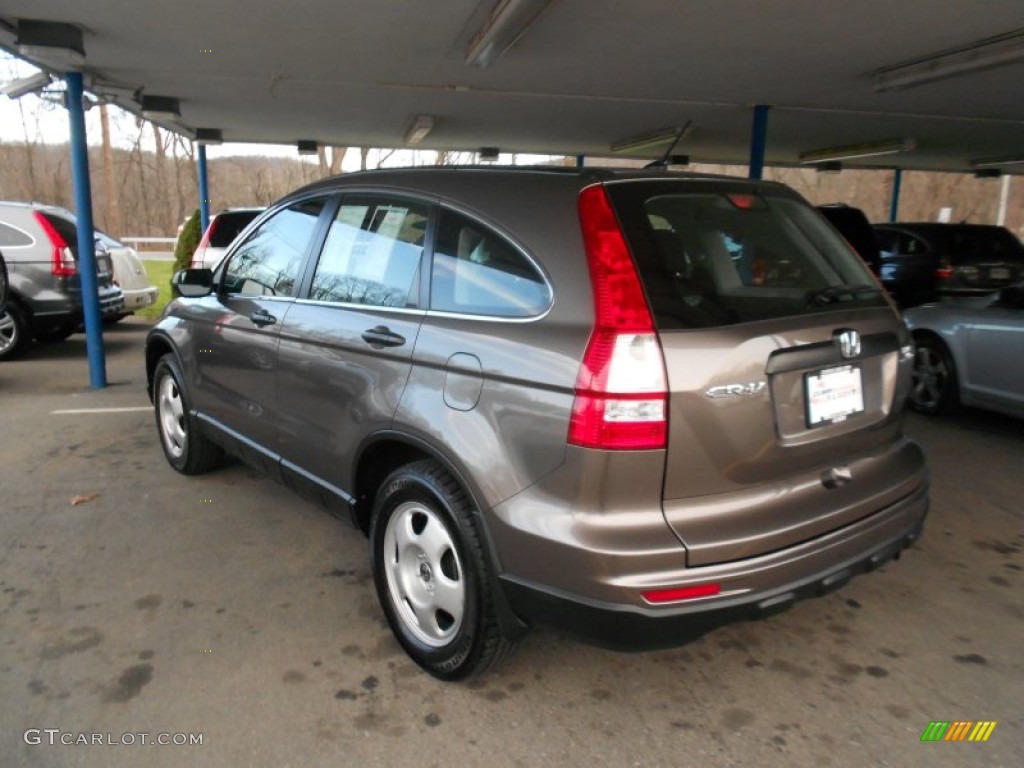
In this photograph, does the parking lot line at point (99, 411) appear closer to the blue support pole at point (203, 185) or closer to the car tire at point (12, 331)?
the car tire at point (12, 331)

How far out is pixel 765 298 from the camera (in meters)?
2.46

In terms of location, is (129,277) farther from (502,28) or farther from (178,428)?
(502,28)

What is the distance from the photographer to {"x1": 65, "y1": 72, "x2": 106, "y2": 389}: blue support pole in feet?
22.9

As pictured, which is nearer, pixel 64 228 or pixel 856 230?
pixel 856 230

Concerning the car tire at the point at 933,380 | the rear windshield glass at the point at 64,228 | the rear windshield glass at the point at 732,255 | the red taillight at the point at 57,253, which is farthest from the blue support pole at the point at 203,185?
the rear windshield glass at the point at 732,255

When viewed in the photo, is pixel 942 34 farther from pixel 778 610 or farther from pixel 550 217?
pixel 778 610

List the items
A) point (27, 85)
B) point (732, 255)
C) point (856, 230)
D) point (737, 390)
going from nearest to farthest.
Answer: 1. point (737, 390)
2. point (732, 255)
3. point (27, 85)
4. point (856, 230)

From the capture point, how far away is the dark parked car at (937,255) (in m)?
10.1

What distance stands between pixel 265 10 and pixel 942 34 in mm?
4976

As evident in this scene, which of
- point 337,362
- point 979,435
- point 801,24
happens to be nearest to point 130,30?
point 337,362

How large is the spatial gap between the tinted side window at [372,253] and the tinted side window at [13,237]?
722cm

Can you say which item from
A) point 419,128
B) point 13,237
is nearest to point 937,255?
point 419,128

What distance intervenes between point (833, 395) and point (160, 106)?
8836 mm

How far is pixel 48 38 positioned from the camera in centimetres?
576
